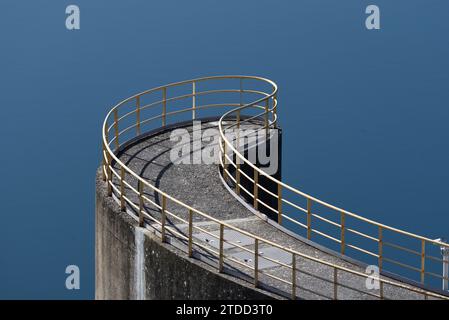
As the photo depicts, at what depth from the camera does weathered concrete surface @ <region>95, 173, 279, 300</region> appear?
57.6 feet

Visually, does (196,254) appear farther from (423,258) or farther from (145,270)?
(423,258)

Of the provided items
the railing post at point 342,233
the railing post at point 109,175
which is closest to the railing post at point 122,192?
the railing post at point 109,175

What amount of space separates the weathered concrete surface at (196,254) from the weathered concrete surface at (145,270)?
13 millimetres

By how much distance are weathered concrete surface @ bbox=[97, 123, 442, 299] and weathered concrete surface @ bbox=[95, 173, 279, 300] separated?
0.04ft

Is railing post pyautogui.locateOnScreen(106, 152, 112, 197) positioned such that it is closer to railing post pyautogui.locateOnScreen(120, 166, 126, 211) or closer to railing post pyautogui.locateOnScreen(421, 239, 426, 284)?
railing post pyautogui.locateOnScreen(120, 166, 126, 211)

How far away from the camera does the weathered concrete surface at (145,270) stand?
17.5 metres

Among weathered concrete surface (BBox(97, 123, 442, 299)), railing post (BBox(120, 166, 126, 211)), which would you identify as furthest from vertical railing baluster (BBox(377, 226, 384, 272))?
railing post (BBox(120, 166, 126, 211))

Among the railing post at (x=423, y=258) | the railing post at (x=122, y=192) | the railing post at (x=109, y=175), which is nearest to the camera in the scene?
the railing post at (x=423, y=258)

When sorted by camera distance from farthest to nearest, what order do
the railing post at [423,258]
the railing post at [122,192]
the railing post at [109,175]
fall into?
the railing post at [109,175]
the railing post at [122,192]
the railing post at [423,258]

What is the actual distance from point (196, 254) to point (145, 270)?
107 centimetres

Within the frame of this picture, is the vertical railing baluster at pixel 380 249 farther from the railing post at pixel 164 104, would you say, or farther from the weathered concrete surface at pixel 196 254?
the railing post at pixel 164 104
